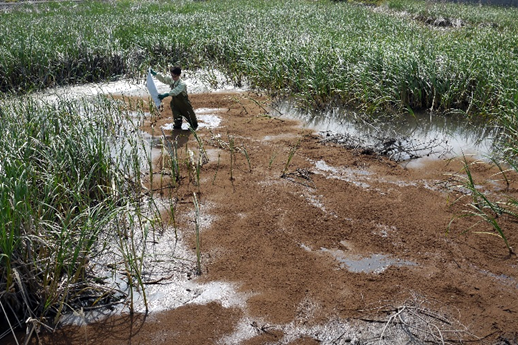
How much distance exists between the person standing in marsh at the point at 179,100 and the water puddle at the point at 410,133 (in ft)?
4.90

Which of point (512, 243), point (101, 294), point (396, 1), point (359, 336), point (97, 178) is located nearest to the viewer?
point (359, 336)

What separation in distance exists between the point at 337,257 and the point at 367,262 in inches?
8.8

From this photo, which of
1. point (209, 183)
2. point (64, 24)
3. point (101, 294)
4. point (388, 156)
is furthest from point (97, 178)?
point (64, 24)

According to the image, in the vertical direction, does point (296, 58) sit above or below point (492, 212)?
above

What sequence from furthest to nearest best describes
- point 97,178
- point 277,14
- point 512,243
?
1. point 277,14
2. point 97,178
3. point 512,243

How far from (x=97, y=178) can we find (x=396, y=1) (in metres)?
20.2

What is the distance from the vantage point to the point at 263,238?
3.86m

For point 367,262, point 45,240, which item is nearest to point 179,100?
point 45,240

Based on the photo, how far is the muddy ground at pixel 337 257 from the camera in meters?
2.90

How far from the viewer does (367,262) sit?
355 centimetres

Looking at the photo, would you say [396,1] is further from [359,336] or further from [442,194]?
[359,336]

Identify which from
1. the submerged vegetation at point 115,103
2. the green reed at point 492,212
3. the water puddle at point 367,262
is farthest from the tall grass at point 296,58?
the water puddle at point 367,262

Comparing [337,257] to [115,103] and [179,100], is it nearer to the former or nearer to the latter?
[179,100]

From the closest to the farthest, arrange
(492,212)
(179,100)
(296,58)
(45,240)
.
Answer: (45,240) → (492,212) → (179,100) → (296,58)
